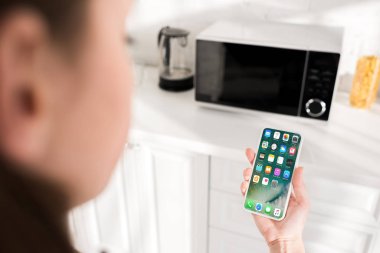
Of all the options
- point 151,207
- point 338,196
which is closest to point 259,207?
point 338,196

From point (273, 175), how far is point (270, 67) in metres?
0.33

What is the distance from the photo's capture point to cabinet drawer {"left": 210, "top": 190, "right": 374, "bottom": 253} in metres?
1.04

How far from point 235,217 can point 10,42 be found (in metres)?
0.97

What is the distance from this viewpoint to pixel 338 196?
100 cm

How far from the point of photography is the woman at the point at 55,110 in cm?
24

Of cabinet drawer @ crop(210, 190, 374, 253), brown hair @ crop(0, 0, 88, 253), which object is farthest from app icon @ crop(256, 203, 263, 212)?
brown hair @ crop(0, 0, 88, 253)

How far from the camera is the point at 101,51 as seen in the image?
0.27 metres

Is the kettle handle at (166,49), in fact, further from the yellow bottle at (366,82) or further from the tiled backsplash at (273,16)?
the yellow bottle at (366,82)

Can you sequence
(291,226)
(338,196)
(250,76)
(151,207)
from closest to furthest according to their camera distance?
(291,226), (338,196), (250,76), (151,207)

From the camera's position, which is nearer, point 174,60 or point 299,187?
point 299,187

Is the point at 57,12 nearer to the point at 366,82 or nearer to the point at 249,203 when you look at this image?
the point at 249,203

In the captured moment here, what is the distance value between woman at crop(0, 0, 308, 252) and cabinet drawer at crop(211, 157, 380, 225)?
2.50 feet

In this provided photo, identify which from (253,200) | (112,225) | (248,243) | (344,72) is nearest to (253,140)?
(253,200)

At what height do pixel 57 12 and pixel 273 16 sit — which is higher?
pixel 57 12
